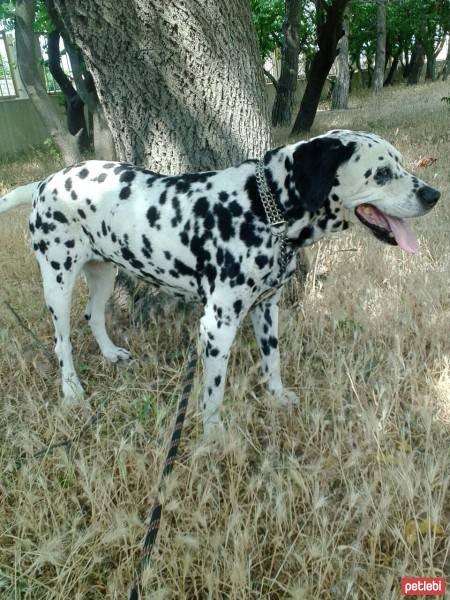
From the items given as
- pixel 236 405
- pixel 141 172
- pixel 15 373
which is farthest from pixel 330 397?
pixel 15 373

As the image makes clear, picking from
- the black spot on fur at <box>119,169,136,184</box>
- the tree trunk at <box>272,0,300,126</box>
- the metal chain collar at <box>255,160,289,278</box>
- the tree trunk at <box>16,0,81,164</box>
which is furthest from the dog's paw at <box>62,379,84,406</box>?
the tree trunk at <box>272,0,300,126</box>

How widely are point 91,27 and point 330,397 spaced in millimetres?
2874

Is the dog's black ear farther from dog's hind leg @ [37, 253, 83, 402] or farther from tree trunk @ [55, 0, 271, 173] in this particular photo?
dog's hind leg @ [37, 253, 83, 402]

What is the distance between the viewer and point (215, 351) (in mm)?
3053

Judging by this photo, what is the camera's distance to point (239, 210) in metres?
2.96

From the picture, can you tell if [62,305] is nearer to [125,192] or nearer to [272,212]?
[125,192]

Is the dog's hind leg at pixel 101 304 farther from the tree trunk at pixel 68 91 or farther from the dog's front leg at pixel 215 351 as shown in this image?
the tree trunk at pixel 68 91

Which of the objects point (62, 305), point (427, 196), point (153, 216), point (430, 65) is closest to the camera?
point (427, 196)

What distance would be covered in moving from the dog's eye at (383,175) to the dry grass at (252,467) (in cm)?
105

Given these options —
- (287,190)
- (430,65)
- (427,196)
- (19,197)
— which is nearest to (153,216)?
(287,190)

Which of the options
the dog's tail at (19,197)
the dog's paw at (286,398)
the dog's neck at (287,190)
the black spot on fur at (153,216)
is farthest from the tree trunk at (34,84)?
the dog's paw at (286,398)

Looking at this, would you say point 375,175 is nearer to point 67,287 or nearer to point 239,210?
point 239,210

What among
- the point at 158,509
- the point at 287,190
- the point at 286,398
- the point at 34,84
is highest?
the point at 34,84

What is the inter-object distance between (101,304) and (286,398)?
5.08 ft
